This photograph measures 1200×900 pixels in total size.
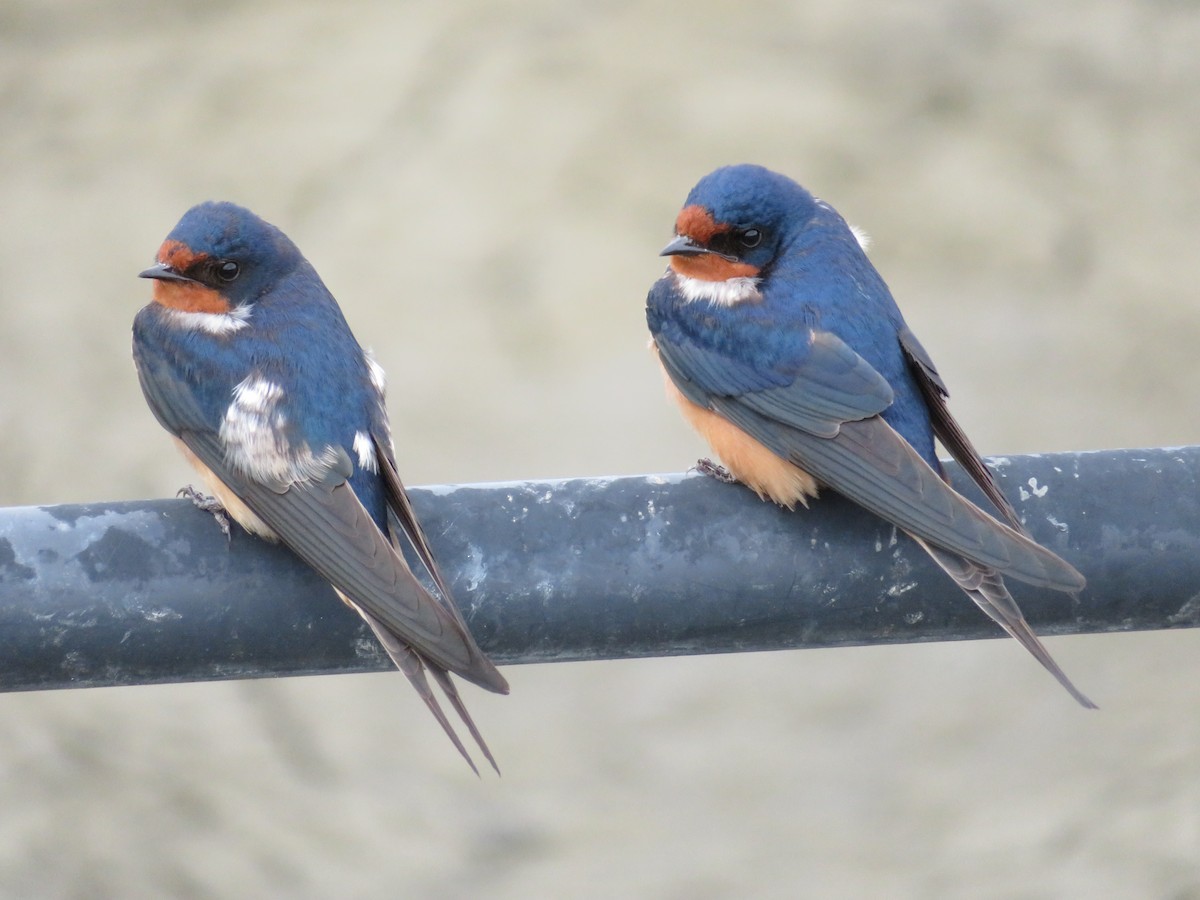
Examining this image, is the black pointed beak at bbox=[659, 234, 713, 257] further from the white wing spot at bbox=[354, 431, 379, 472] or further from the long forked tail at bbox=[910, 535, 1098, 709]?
the long forked tail at bbox=[910, 535, 1098, 709]

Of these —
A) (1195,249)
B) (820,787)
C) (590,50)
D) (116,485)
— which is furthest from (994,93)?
(116,485)

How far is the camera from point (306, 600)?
132 cm

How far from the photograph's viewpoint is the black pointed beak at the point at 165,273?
1.78m

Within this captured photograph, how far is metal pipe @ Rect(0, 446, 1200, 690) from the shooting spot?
3.92ft

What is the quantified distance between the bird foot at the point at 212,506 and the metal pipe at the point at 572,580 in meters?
0.02

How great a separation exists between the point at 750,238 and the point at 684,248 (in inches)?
3.4

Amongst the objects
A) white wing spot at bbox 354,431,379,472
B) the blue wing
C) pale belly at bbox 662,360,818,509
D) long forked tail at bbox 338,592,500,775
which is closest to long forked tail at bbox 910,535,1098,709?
the blue wing

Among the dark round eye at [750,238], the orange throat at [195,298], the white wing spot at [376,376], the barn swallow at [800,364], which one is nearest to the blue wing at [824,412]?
the barn swallow at [800,364]

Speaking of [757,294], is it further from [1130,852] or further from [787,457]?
[1130,852]

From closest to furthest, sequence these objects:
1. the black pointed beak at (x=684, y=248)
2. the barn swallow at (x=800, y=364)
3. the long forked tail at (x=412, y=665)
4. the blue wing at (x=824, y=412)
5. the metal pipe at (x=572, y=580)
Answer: the metal pipe at (x=572, y=580)
the long forked tail at (x=412, y=665)
the blue wing at (x=824, y=412)
the barn swallow at (x=800, y=364)
the black pointed beak at (x=684, y=248)

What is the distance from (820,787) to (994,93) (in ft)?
5.39

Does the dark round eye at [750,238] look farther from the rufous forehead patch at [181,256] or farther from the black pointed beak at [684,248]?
the rufous forehead patch at [181,256]

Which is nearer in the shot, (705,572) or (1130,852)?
(705,572)

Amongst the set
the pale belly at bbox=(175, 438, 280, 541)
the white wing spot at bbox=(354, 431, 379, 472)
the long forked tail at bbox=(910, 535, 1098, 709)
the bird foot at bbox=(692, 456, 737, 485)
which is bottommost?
the bird foot at bbox=(692, 456, 737, 485)
